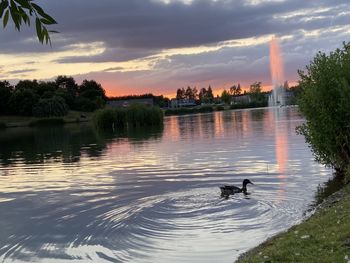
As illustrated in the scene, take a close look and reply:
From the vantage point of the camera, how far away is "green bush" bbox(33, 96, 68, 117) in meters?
186

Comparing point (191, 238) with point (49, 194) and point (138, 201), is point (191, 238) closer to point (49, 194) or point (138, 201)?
point (138, 201)

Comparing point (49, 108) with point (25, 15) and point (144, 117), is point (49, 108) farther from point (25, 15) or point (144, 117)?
point (25, 15)

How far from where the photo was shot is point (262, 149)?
4231 cm

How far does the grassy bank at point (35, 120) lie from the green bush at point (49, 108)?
2695mm

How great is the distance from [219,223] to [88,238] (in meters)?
4.51

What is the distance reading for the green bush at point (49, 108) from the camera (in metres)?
186

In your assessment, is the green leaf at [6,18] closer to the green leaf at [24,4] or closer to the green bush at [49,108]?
the green leaf at [24,4]

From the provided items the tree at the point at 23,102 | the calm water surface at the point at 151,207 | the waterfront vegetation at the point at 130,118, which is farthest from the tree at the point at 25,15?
the tree at the point at 23,102

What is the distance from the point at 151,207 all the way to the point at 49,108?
173 m

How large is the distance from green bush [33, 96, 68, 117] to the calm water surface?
151385 mm

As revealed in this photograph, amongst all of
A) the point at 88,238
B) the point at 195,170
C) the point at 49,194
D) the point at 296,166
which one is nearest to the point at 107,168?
the point at 195,170

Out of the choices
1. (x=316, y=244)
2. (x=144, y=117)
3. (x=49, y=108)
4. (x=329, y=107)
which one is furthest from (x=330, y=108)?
(x=49, y=108)

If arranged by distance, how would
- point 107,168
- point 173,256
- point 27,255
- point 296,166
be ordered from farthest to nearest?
1. point 107,168
2. point 296,166
3. point 27,255
4. point 173,256

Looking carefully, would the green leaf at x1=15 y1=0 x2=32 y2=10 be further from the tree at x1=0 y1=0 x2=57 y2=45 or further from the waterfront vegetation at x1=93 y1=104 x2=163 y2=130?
the waterfront vegetation at x1=93 y1=104 x2=163 y2=130
